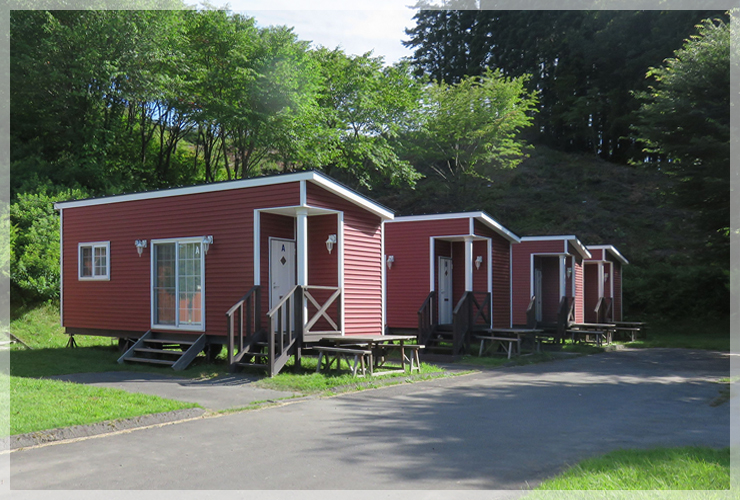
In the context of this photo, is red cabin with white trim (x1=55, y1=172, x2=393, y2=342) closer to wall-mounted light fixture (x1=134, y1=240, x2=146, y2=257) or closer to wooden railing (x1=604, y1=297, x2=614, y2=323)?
wall-mounted light fixture (x1=134, y1=240, x2=146, y2=257)

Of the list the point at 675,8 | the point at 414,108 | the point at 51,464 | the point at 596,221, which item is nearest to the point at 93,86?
the point at 414,108

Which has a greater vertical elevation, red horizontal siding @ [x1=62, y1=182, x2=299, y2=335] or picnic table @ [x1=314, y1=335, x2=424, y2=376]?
red horizontal siding @ [x1=62, y1=182, x2=299, y2=335]

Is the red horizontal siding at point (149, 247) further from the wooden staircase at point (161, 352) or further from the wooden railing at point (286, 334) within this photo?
the wooden railing at point (286, 334)

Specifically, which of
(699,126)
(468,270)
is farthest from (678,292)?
(468,270)

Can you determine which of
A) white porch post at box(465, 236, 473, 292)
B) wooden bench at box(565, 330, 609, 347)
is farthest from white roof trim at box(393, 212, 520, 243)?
wooden bench at box(565, 330, 609, 347)

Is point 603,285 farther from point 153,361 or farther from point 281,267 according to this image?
point 153,361

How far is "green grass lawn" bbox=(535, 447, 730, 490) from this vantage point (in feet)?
15.4

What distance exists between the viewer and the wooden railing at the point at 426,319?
51.6ft

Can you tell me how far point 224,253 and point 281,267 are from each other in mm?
1167

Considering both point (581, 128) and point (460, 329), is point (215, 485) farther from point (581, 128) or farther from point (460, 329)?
point (581, 128)

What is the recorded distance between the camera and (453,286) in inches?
725

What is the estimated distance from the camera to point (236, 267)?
484 inches

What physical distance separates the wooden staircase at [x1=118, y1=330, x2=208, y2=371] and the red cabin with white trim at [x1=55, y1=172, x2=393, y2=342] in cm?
Result: 21

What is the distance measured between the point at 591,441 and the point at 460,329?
9.27 metres
